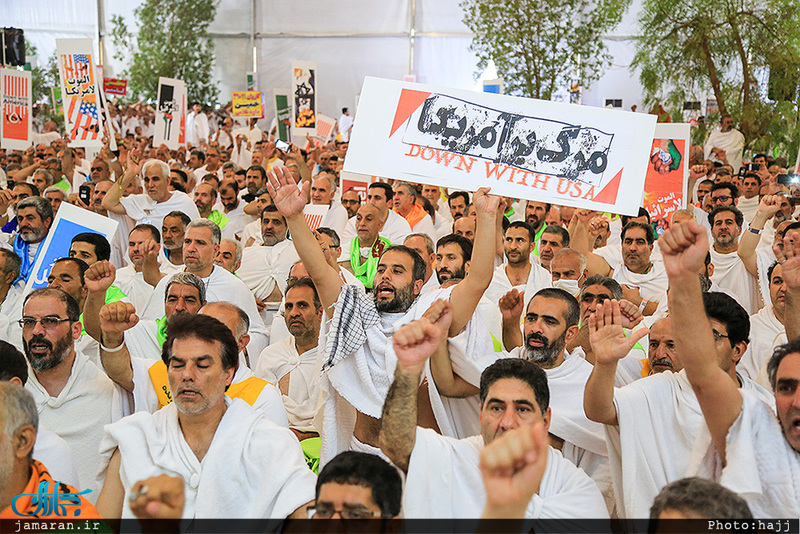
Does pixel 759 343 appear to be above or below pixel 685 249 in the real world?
below

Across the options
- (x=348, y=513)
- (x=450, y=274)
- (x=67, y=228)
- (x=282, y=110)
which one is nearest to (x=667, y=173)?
(x=450, y=274)

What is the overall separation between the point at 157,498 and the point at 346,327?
1.49 metres

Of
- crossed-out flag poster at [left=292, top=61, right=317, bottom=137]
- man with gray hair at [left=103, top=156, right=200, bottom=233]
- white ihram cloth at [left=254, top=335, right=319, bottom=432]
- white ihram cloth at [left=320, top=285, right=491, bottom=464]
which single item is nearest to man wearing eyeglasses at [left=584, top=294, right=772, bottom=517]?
white ihram cloth at [left=320, top=285, right=491, bottom=464]

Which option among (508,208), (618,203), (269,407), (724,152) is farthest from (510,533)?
(724,152)

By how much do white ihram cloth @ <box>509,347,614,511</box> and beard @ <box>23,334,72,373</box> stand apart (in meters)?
2.12

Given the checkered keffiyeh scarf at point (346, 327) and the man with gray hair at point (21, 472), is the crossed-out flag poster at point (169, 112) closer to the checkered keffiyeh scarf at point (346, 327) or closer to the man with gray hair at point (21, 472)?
the checkered keffiyeh scarf at point (346, 327)

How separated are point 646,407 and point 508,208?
5833 millimetres

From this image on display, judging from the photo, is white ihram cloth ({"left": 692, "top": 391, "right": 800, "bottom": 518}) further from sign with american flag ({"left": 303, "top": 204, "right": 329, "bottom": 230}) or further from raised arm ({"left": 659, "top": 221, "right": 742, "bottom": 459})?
sign with american flag ({"left": 303, "top": 204, "right": 329, "bottom": 230})

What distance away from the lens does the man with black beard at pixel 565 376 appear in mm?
3645

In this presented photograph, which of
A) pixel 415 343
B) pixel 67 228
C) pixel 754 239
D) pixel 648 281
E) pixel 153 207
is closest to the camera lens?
pixel 415 343

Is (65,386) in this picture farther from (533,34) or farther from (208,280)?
(533,34)

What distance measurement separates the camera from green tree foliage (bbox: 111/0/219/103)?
2212 cm

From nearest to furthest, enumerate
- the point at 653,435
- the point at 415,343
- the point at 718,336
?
1. the point at 415,343
2. the point at 653,435
3. the point at 718,336

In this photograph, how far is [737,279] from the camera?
625 cm
